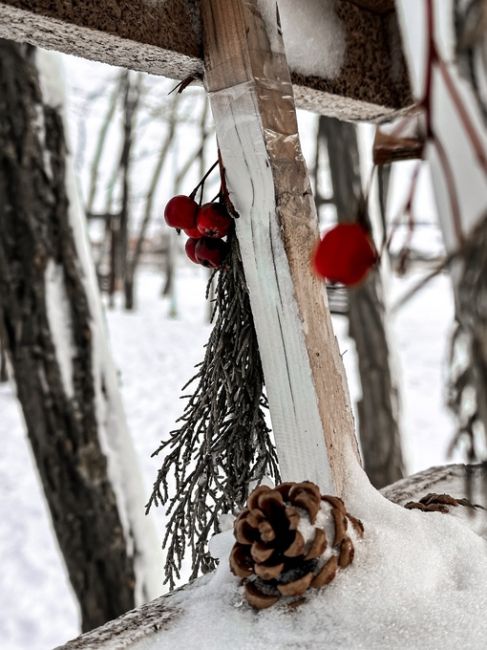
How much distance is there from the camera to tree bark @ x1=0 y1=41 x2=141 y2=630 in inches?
64.8

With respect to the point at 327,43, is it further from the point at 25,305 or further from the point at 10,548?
the point at 10,548

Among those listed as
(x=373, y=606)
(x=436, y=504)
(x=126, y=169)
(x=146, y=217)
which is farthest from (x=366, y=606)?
(x=146, y=217)

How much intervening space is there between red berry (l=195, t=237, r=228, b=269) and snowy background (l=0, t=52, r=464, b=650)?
18cm

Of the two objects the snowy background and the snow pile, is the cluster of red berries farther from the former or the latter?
the snow pile

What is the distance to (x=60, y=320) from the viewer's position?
66.0 inches

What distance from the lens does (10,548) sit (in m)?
3.16

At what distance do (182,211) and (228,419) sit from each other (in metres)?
0.24

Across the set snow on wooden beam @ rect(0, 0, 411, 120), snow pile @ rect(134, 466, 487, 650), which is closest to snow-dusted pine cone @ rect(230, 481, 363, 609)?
snow pile @ rect(134, 466, 487, 650)

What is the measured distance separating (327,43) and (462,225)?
2.02ft

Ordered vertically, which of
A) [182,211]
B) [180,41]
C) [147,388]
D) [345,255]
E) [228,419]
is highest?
[180,41]

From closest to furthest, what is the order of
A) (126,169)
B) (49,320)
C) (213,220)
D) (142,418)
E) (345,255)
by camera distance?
1. (345,255)
2. (213,220)
3. (49,320)
4. (142,418)
5. (126,169)

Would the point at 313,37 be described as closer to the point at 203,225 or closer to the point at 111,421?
the point at 203,225

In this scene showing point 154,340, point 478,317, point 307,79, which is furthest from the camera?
point 154,340

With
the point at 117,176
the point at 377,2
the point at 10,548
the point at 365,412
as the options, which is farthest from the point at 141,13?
the point at 117,176
